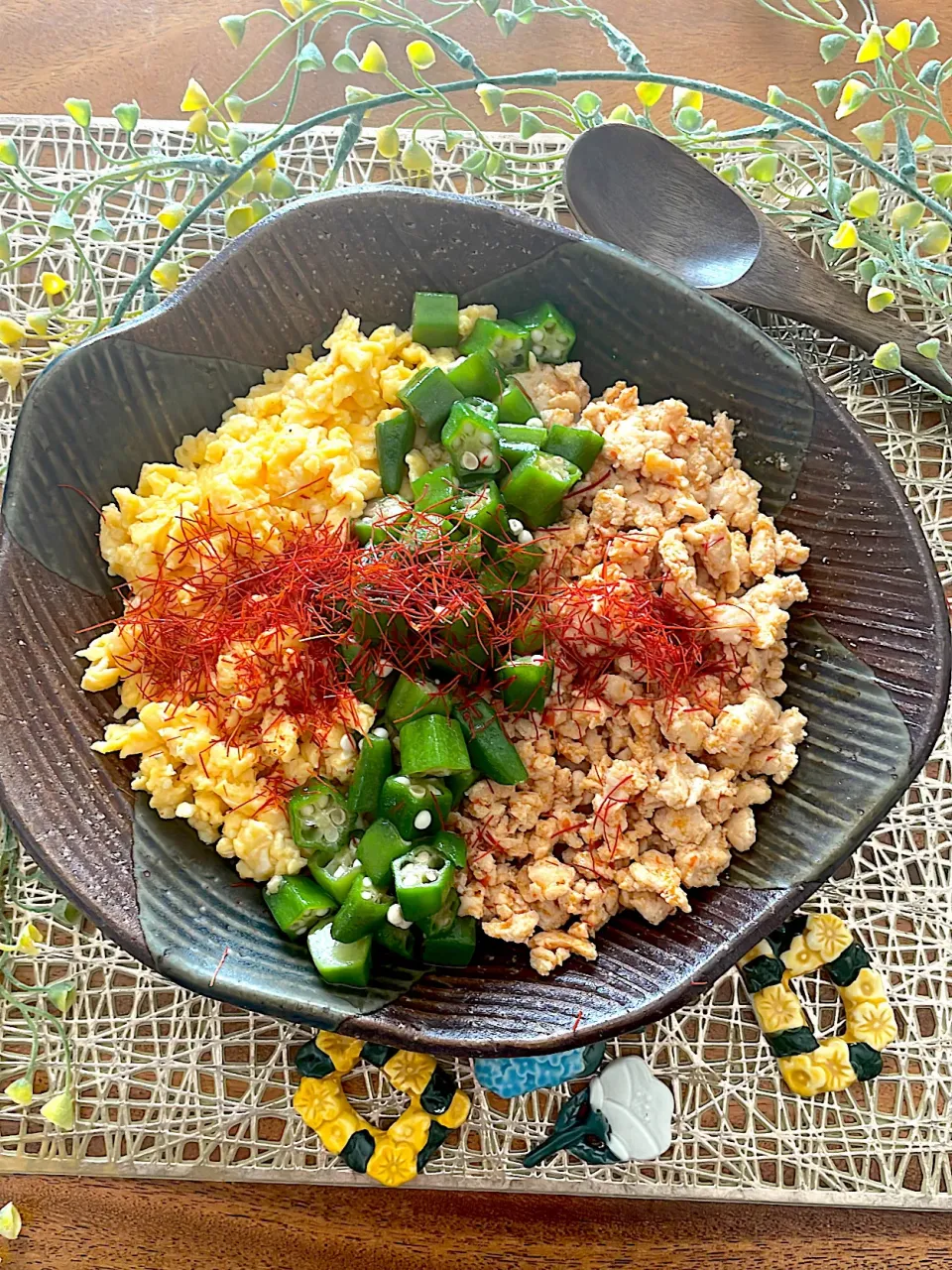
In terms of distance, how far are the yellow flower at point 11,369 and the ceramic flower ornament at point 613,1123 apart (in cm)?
221

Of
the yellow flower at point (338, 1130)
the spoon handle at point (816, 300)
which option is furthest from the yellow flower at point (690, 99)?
the yellow flower at point (338, 1130)

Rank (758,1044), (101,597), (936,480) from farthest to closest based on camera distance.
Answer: (936,480), (758,1044), (101,597)

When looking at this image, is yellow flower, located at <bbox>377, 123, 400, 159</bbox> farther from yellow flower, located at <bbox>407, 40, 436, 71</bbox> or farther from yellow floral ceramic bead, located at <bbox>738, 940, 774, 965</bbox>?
yellow floral ceramic bead, located at <bbox>738, 940, 774, 965</bbox>

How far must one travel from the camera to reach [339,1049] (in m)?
2.36

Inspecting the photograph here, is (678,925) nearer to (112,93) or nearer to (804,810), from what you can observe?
(804,810)

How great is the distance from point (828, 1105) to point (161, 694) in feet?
5.95

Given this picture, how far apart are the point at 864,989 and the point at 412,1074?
3.53ft

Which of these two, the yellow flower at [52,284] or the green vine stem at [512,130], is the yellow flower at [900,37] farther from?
the yellow flower at [52,284]

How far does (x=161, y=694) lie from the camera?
220 centimetres

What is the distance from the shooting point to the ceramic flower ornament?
238cm

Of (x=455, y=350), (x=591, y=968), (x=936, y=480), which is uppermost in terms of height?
(x=455, y=350)

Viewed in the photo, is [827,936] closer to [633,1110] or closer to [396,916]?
[633,1110]

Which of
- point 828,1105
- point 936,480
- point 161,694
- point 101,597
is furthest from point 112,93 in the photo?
point 828,1105

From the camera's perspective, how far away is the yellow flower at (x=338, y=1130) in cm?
236
